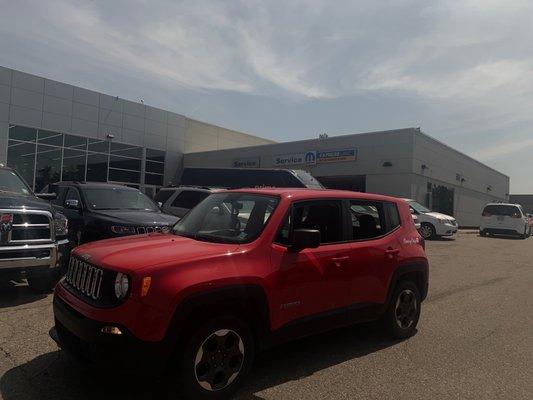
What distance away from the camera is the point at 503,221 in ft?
81.4

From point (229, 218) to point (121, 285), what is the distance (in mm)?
1410

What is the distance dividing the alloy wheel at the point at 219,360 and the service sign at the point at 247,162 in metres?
30.9

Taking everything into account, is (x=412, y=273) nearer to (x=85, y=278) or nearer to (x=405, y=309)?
(x=405, y=309)

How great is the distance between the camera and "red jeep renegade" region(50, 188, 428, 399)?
332 centimetres

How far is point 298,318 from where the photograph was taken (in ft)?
13.6

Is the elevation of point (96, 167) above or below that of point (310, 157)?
below

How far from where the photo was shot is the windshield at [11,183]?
24.9 ft

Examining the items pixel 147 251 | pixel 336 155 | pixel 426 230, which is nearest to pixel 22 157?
pixel 336 155

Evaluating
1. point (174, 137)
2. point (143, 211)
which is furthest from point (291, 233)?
point (174, 137)

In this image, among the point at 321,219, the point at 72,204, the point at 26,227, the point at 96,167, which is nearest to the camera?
the point at 321,219

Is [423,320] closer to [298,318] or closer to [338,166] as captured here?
[298,318]

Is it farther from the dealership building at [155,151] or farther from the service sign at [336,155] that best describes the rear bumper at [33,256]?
the service sign at [336,155]

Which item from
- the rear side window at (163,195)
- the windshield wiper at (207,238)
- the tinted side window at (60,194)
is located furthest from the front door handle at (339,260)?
the rear side window at (163,195)

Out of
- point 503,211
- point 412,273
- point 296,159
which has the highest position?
point 296,159
